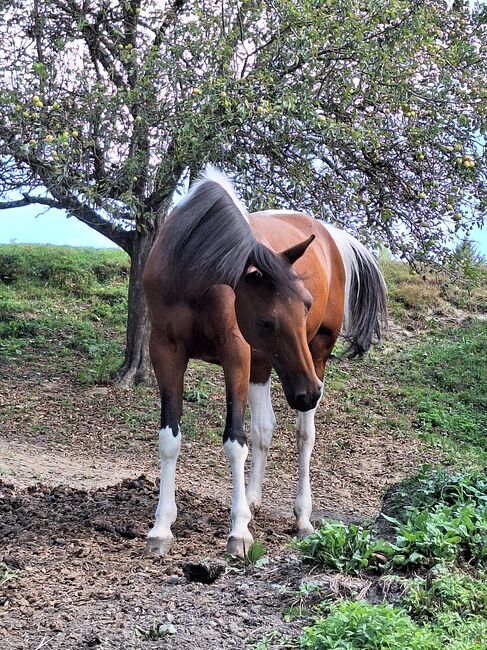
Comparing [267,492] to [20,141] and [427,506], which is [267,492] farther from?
[20,141]

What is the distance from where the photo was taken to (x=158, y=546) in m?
4.52

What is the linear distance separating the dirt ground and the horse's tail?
1.42 metres

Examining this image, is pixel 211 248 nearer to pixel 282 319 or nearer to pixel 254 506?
pixel 282 319

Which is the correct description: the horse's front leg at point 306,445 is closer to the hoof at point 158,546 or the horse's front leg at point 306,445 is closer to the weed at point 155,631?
the hoof at point 158,546

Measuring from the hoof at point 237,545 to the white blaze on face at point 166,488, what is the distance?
0.39m

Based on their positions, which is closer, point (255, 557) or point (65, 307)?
point (255, 557)

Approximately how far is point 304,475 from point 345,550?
6.87 ft

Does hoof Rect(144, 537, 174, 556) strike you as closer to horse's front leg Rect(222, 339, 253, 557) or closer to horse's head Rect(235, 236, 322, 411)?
horse's front leg Rect(222, 339, 253, 557)

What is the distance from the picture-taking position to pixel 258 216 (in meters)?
5.66

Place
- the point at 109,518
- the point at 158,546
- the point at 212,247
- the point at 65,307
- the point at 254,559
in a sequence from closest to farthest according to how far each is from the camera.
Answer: the point at 254,559
the point at 212,247
the point at 158,546
the point at 109,518
the point at 65,307

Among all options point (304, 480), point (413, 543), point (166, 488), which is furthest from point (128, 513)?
point (413, 543)

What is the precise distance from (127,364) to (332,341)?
4.27 meters

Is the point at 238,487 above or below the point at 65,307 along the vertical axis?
above

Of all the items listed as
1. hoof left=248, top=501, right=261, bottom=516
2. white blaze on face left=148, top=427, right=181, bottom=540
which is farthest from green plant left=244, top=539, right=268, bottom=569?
hoof left=248, top=501, right=261, bottom=516
